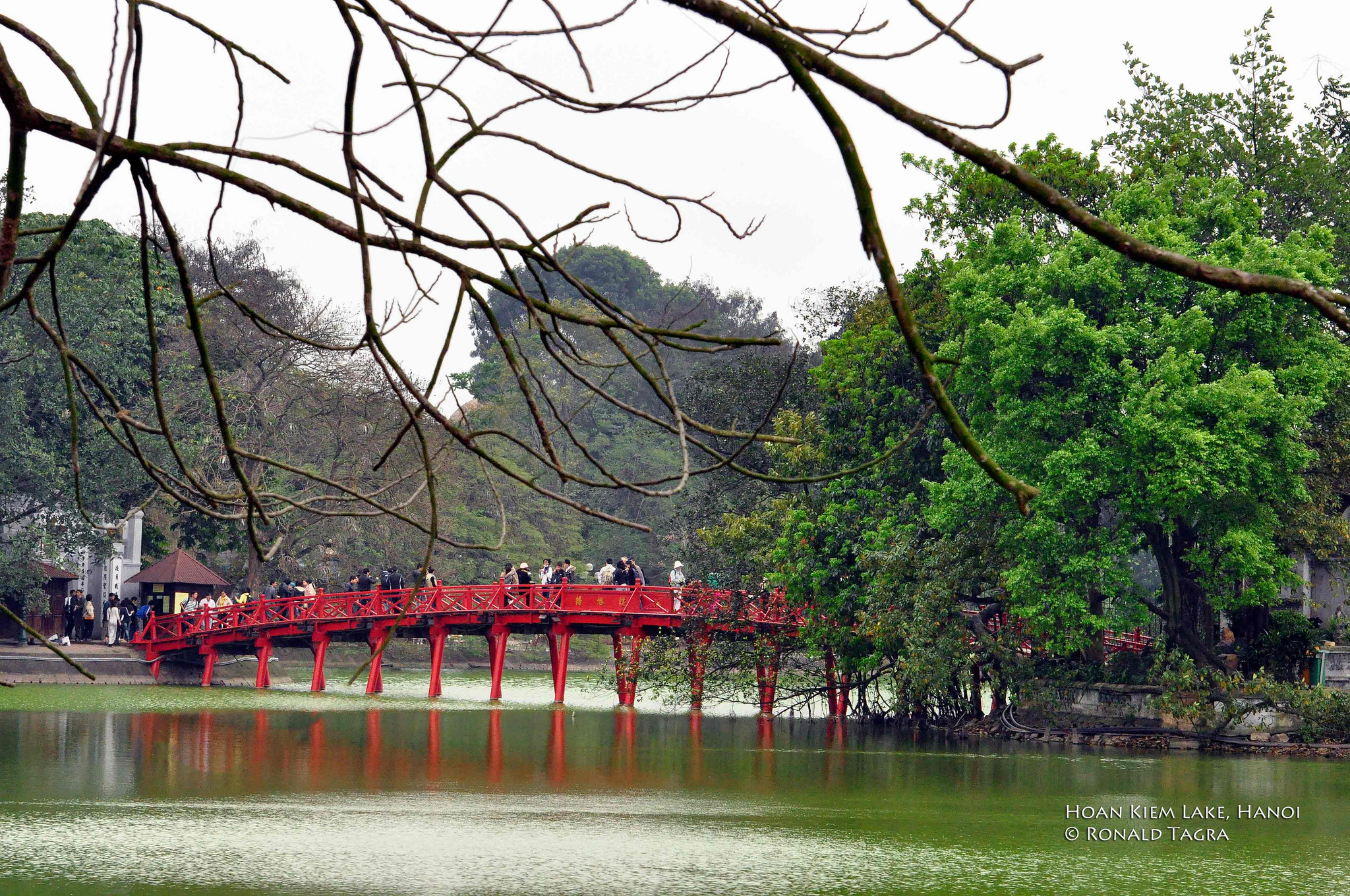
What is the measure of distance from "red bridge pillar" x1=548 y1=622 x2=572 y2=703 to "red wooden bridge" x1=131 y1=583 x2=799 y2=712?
0.03 meters

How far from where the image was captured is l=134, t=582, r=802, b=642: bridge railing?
1092 inches

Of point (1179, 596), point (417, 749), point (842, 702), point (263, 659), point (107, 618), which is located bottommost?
point (417, 749)

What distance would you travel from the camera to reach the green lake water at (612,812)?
10055 mm

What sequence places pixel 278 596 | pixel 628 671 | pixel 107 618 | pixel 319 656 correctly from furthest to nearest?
pixel 107 618, pixel 278 596, pixel 319 656, pixel 628 671

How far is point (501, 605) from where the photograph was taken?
30156 millimetres

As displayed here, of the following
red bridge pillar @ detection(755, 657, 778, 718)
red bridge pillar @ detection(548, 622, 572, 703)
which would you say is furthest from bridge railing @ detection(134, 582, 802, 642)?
red bridge pillar @ detection(755, 657, 778, 718)

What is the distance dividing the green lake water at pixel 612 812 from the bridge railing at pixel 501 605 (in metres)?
4.70

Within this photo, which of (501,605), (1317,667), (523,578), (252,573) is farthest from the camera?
(252,573)

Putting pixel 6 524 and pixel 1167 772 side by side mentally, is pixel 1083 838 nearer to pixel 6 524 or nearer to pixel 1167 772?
pixel 1167 772

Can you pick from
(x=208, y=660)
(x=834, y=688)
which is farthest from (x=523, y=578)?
(x=208, y=660)

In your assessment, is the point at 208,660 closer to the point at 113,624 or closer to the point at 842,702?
the point at 113,624

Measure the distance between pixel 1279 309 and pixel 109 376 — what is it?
24322mm

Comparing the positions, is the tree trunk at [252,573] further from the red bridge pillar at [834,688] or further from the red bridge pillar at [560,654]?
the red bridge pillar at [834,688]

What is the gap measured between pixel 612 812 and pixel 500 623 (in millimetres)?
17207
